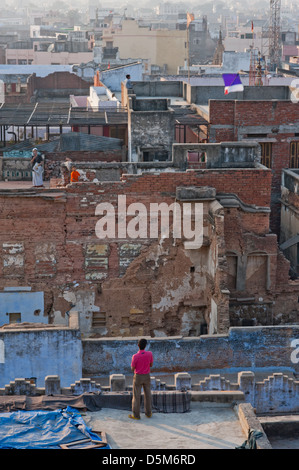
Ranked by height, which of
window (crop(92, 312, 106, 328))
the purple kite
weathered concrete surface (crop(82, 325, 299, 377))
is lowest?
window (crop(92, 312, 106, 328))

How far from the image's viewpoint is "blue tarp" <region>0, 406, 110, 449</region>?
13375 millimetres

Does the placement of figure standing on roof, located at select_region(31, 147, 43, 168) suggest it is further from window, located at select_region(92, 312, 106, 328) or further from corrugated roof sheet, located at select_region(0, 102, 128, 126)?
corrugated roof sheet, located at select_region(0, 102, 128, 126)

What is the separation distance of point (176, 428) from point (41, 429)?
229 cm

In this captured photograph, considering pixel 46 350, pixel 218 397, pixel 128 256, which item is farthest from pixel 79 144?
pixel 218 397

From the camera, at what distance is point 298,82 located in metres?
41.7

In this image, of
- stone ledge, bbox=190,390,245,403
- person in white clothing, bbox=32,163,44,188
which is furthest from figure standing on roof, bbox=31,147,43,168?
stone ledge, bbox=190,390,245,403

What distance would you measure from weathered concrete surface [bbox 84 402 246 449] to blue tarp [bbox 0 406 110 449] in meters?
0.44

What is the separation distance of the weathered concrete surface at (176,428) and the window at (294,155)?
18.8 m

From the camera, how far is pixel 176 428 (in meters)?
14.6

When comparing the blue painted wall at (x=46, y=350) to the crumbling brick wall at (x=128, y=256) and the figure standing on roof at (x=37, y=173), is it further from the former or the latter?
the figure standing on roof at (x=37, y=173)

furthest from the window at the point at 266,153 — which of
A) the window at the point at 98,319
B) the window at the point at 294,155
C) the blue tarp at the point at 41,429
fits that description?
the blue tarp at the point at 41,429

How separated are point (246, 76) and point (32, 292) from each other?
27.7m

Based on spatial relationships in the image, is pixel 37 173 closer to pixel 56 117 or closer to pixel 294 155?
pixel 294 155
